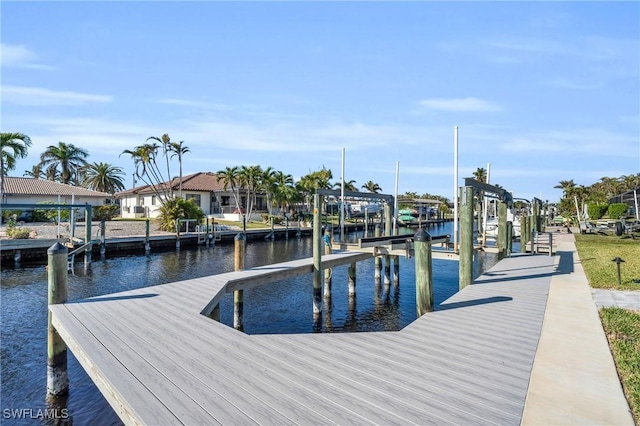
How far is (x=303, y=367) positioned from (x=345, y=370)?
0.50m

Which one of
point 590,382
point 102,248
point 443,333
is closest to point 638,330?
point 590,382

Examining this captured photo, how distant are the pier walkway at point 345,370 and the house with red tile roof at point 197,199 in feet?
152

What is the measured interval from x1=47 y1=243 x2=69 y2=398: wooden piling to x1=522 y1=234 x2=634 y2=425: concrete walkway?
746 centimetres

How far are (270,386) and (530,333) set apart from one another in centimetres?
435

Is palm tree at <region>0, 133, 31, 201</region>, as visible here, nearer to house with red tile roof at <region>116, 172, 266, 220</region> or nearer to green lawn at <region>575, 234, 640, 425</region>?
house with red tile roof at <region>116, 172, 266, 220</region>

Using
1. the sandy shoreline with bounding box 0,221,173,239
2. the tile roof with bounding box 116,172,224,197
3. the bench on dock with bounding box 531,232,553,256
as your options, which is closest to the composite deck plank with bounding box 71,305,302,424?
the bench on dock with bounding box 531,232,553,256

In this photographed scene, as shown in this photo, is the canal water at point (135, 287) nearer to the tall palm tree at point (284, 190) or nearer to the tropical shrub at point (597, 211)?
the tall palm tree at point (284, 190)

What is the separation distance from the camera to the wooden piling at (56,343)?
7.02 m

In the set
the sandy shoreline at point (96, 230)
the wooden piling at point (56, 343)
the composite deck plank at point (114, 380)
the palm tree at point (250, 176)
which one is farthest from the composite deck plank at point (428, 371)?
the palm tree at point (250, 176)

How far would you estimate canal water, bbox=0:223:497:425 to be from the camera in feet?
23.7

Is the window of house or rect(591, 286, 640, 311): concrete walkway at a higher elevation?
the window of house

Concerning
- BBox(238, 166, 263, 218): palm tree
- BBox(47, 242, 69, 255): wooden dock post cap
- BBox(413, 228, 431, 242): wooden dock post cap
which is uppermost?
BBox(238, 166, 263, 218): palm tree

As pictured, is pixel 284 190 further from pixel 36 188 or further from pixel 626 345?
pixel 626 345

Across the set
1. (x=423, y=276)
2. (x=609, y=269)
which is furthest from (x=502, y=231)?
(x=423, y=276)
